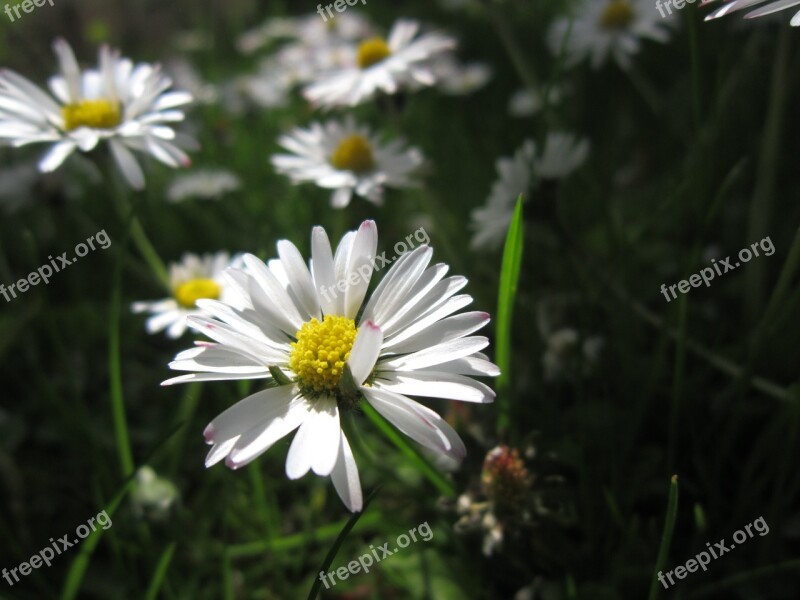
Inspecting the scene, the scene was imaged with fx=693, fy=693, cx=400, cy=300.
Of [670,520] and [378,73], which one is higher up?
[378,73]

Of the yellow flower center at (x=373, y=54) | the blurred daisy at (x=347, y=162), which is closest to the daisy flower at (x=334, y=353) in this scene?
the blurred daisy at (x=347, y=162)

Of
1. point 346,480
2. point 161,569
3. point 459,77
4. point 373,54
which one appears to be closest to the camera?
point 346,480

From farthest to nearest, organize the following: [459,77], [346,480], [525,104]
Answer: [459,77], [525,104], [346,480]

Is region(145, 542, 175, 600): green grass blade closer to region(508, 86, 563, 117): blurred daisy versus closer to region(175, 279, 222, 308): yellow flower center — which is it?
region(175, 279, 222, 308): yellow flower center

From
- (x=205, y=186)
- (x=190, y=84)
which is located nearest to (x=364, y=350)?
(x=205, y=186)

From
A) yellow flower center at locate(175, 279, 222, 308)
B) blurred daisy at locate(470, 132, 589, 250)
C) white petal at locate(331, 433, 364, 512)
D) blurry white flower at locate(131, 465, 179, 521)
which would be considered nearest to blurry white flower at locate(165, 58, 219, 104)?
yellow flower center at locate(175, 279, 222, 308)

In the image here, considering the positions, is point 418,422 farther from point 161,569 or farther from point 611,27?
point 611,27

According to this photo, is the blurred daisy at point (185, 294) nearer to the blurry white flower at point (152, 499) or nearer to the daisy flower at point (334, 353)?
the blurry white flower at point (152, 499)
